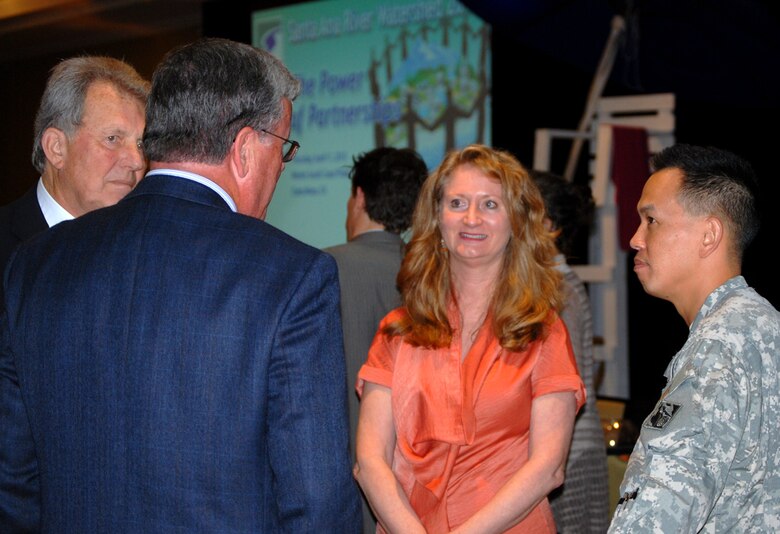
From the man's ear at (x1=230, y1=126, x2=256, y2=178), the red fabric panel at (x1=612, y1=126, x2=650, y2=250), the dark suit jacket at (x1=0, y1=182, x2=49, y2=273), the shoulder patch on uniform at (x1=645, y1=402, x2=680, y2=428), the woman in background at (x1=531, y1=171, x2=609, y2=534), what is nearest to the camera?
the man's ear at (x1=230, y1=126, x2=256, y2=178)

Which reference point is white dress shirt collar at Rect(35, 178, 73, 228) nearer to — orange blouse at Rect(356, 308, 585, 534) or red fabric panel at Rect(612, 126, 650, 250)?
orange blouse at Rect(356, 308, 585, 534)

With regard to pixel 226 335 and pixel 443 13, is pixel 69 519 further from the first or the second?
pixel 443 13

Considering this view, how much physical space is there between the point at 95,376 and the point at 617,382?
443 centimetres

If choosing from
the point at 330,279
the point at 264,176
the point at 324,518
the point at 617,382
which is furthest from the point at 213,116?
the point at 617,382

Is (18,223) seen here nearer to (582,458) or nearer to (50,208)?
(50,208)

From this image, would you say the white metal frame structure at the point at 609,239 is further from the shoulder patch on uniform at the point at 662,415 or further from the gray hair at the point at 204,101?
the gray hair at the point at 204,101

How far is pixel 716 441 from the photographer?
157 cm

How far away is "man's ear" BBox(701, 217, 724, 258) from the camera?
182cm

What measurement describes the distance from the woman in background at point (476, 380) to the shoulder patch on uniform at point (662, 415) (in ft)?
1.93

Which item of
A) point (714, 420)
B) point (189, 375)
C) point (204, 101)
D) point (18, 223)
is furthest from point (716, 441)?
point (18, 223)

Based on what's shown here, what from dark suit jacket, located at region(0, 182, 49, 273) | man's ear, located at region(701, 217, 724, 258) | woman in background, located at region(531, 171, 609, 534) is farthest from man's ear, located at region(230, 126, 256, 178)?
woman in background, located at region(531, 171, 609, 534)

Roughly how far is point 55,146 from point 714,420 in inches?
60.8

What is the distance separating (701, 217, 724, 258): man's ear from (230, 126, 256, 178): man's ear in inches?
36.5

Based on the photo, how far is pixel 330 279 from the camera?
1.40m
